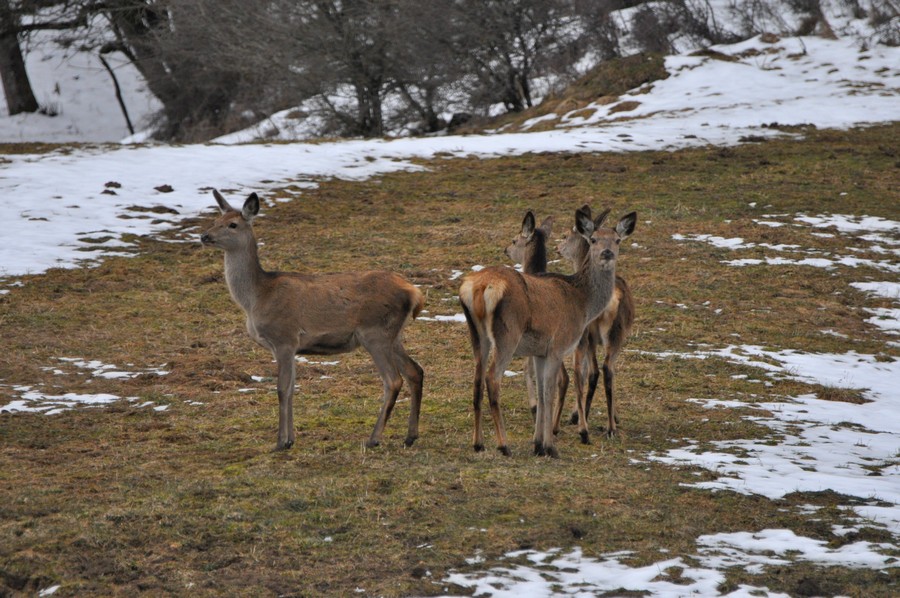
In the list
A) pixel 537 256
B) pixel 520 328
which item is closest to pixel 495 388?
pixel 520 328

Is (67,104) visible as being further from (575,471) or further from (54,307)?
(575,471)

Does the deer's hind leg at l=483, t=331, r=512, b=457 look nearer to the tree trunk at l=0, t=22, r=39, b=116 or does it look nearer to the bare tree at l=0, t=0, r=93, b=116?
the bare tree at l=0, t=0, r=93, b=116

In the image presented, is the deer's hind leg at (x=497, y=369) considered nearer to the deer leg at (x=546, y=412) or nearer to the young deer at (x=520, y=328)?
the young deer at (x=520, y=328)

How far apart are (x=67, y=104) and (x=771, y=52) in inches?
1129

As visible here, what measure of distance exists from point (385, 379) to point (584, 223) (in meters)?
2.34

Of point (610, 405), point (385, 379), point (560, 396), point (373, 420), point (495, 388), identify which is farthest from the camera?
point (373, 420)

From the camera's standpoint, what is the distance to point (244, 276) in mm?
9234

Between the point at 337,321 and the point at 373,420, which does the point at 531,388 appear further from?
the point at 337,321

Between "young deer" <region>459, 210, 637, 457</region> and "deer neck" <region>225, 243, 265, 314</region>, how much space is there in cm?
189

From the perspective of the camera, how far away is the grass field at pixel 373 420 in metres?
6.19

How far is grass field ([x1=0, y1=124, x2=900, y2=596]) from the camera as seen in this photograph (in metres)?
6.19

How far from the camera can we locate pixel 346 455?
8.37 meters

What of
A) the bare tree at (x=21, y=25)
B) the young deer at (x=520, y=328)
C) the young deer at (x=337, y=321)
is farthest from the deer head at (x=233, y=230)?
the bare tree at (x=21, y=25)

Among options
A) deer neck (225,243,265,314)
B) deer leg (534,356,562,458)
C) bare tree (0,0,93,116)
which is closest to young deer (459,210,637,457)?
deer leg (534,356,562,458)
